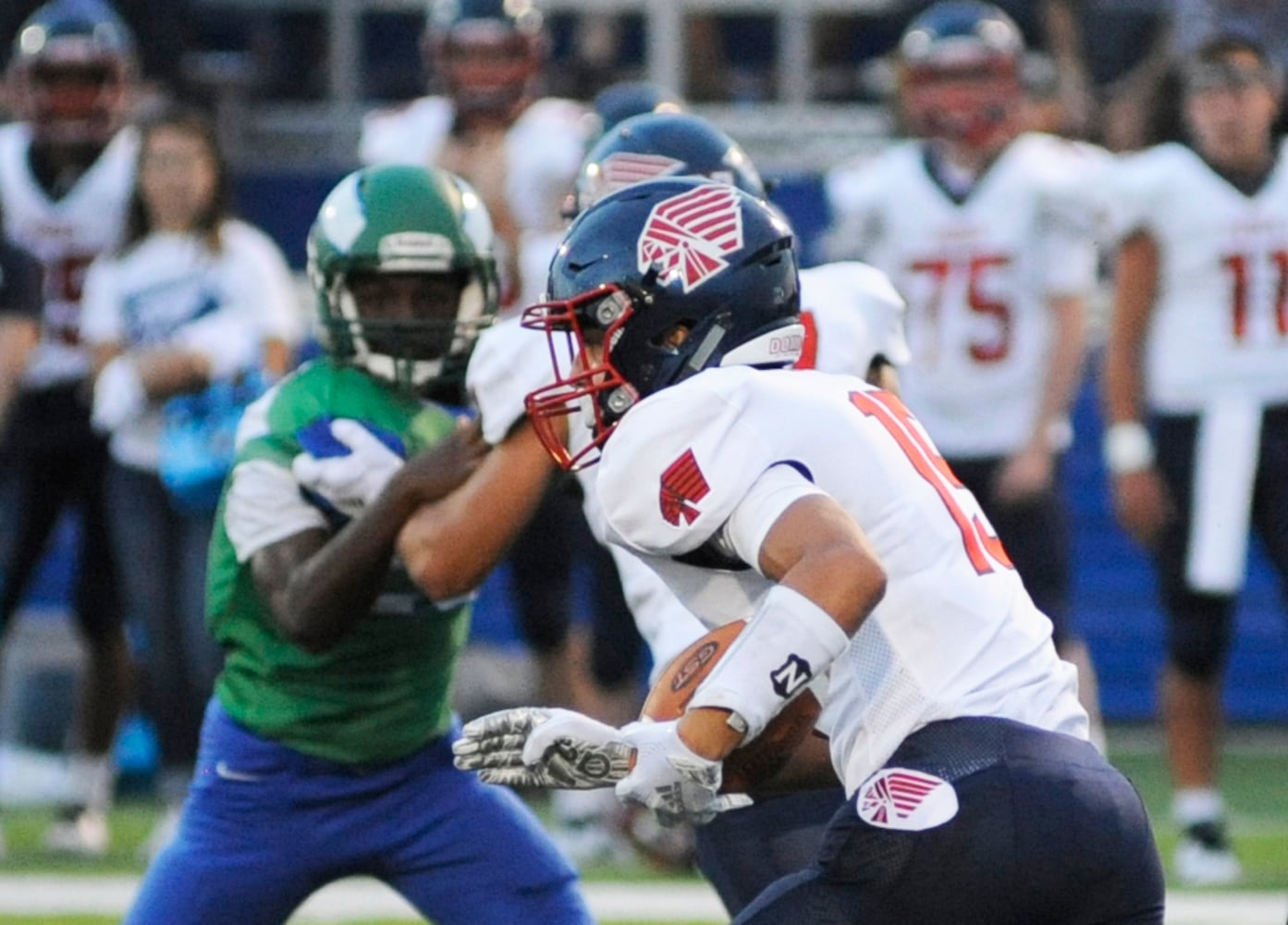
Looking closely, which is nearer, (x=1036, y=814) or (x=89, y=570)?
(x=1036, y=814)

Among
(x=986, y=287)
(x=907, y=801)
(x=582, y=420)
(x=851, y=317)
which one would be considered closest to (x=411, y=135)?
(x=986, y=287)

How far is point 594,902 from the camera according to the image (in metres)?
5.44

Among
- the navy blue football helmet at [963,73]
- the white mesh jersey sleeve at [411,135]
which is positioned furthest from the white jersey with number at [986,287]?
the white mesh jersey sleeve at [411,135]

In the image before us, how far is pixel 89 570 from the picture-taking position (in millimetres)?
6492

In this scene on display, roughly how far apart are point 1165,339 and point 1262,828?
1365 millimetres

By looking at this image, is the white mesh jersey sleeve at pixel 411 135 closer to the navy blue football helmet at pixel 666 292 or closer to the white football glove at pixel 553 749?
the navy blue football helmet at pixel 666 292

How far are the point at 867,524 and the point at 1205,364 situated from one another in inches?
141

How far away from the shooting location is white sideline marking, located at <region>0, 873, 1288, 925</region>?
204 inches

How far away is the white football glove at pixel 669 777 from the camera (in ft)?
7.90

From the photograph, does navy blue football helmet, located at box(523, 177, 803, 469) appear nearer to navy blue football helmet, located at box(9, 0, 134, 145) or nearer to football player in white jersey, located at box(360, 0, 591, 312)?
→ football player in white jersey, located at box(360, 0, 591, 312)

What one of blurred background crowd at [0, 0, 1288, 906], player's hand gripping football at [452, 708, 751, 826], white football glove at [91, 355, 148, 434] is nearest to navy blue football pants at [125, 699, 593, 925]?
player's hand gripping football at [452, 708, 751, 826]

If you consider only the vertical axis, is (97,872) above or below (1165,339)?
below

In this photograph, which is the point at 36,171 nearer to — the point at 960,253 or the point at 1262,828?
the point at 960,253

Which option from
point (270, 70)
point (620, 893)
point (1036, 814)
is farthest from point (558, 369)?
point (270, 70)
